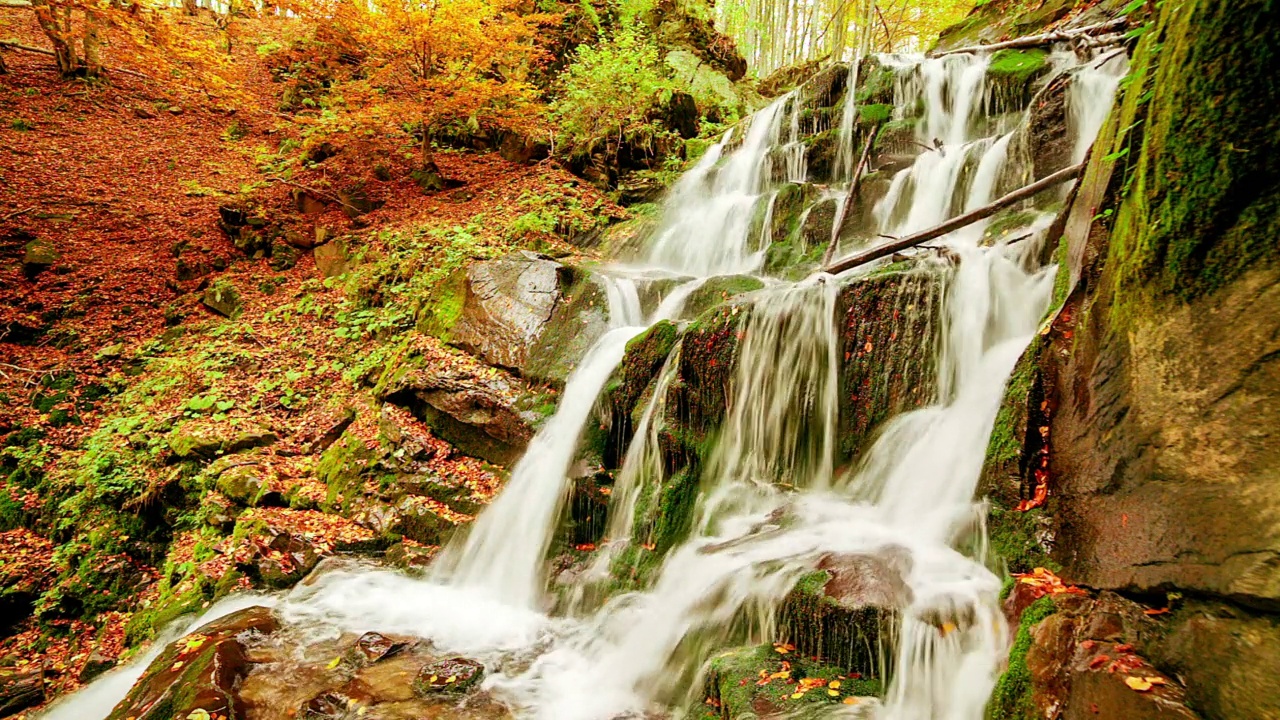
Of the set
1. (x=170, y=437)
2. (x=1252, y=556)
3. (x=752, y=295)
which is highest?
(x=752, y=295)

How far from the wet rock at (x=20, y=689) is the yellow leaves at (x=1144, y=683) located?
8.33 m

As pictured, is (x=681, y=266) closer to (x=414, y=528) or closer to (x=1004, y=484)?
(x=414, y=528)

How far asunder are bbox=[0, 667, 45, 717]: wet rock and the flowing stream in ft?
1.99

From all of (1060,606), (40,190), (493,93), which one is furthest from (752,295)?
(40,190)

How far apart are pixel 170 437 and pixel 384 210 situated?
5731 millimetres

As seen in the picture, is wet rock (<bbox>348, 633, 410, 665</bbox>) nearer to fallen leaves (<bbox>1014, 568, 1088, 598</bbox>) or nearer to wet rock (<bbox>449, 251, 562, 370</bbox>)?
wet rock (<bbox>449, 251, 562, 370</bbox>)

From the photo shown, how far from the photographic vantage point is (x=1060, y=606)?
259 cm

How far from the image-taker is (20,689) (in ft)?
18.0

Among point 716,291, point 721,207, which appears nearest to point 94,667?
point 716,291

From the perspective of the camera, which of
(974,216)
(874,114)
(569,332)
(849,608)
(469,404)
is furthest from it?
(874,114)

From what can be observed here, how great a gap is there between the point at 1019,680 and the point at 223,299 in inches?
487

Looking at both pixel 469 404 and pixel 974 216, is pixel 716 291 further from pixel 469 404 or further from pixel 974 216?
pixel 469 404

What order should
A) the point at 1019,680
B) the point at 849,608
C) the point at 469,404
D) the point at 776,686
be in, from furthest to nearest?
1. the point at 469,404
2. the point at 849,608
3. the point at 776,686
4. the point at 1019,680

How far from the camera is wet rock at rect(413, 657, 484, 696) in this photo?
416 centimetres
